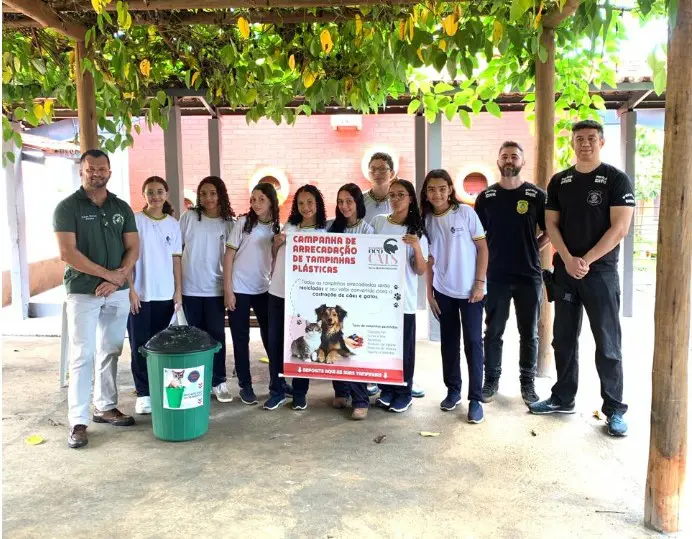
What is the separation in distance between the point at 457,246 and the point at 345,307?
33.0 inches

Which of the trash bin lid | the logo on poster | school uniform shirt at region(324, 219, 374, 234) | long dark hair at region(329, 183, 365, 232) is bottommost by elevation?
the trash bin lid

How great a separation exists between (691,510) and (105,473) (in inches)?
116

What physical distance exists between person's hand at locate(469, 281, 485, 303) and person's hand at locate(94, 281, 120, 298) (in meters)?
2.27

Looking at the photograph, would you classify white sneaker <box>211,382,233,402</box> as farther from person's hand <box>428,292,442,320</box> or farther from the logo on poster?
person's hand <box>428,292,442,320</box>

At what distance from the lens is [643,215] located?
594 inches

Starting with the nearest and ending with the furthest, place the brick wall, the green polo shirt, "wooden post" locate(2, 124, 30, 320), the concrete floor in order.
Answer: the concrete floor → the green polo shirt → "wooden post" locate(2, 124, 30, 320) → the brick wall

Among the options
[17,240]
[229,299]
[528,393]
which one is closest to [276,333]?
[229,299]

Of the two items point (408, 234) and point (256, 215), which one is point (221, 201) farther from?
point (408, 234)

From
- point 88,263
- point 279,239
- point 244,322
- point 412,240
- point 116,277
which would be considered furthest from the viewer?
point 244,322

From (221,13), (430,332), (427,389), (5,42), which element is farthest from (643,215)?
(5,42)

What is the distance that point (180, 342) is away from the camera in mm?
3717

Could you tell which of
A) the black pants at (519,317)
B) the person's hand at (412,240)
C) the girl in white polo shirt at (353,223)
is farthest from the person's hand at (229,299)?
the black pants at (519,317)

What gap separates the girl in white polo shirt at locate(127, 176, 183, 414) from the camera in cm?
421

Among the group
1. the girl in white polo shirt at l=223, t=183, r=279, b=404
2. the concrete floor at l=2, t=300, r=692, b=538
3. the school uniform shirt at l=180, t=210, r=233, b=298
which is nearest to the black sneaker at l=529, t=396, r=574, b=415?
the concrete floor at l=2, t=300, r=692, b=538
